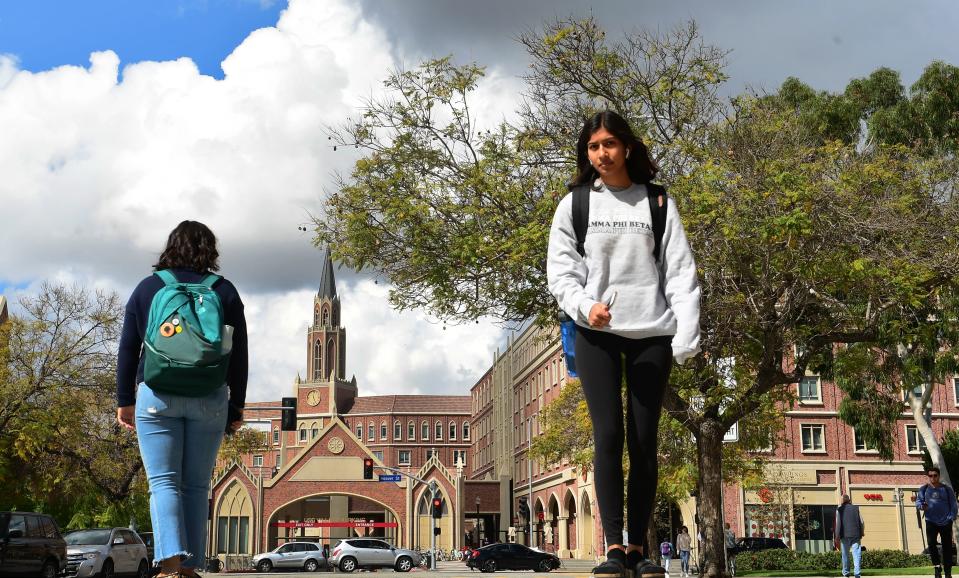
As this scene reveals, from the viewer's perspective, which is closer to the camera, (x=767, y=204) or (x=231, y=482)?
(x=767, y=204)

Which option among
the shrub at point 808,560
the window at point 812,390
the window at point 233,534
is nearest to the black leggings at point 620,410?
the shrub at point 808,560

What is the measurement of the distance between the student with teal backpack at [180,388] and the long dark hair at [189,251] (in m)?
0.06

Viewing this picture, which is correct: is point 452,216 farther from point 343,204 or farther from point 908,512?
point 908,512

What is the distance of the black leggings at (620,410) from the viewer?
4.06 m

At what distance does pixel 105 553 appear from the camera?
72.9 ft

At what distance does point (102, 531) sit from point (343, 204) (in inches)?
398

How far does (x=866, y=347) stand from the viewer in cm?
2016

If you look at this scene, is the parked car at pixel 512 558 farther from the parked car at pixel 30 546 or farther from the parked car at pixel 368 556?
the parked car at pixel 30 546

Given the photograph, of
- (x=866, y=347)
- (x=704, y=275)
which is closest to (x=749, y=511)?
(x=866, y=347)

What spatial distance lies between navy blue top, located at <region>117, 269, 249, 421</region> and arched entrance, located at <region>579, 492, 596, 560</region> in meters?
55.9

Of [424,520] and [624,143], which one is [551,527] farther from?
[624,143]

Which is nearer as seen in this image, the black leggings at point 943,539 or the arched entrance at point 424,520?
the black leggings at point 943,539

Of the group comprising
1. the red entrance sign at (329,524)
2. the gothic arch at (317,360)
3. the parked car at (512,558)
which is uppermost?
the gothic arch at (317,360)

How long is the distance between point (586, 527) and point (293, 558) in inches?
724
